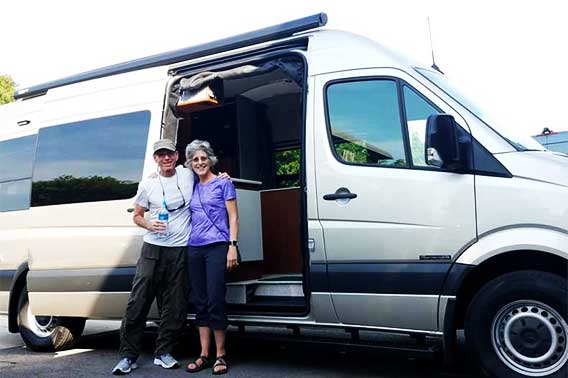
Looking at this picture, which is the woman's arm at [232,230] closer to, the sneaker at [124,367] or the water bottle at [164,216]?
the water bottle at [164,216]

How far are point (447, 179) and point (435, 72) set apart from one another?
1.29 metres

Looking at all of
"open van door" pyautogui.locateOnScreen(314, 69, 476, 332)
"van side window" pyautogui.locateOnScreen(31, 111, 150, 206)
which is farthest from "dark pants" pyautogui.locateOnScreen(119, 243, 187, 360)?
"open van door" pyautogui.locateOnScreen(314, 69, 476, 332)

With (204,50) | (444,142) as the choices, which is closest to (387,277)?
(444,142)

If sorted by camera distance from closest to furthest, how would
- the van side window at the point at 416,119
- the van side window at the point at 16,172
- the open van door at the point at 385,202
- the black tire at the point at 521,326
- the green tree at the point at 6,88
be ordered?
1. the black tire at the point at 521,326
2. the open van door at the point at 385,202
3. the van side window at the point at 416,119
4. the van side window at the point at 16,172
5. the green tree at the point at 6,88

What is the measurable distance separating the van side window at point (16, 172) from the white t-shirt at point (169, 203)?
2.28m

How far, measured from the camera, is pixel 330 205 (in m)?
4.90

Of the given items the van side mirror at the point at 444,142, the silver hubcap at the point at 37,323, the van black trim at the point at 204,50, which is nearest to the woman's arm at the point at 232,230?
the van black trim at the point at 204,50

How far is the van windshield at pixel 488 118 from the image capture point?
→ 4602 mm

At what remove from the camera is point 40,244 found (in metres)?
6.49

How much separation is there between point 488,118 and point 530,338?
1650mm

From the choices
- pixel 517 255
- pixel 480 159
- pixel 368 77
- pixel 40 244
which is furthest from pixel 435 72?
pixel 40 244

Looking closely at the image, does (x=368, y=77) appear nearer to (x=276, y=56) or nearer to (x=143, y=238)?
(x=276, y=56)

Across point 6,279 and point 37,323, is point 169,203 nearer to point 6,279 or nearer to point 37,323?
point 37,323

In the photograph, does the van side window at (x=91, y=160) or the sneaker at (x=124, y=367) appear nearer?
the sneaker at (x=124, y=367)
